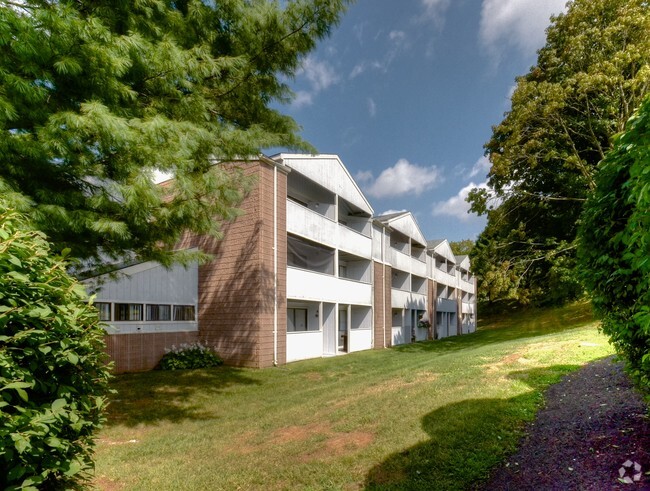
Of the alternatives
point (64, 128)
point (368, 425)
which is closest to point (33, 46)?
point (64, 128)

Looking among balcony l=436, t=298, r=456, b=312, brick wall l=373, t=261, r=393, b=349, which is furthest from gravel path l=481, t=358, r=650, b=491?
balcony l=436, t=298, r=456, b=312

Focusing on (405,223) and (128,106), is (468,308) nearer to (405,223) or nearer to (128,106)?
(405,223)

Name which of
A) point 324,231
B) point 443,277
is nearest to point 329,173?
point 324,231

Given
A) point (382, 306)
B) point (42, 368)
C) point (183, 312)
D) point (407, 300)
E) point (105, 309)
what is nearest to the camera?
point (42, 368)

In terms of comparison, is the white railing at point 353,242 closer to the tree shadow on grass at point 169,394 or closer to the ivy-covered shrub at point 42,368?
the tree shadow on grass at point 169,394

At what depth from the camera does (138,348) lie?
1437 centimetres

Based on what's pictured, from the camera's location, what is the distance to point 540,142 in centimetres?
1802

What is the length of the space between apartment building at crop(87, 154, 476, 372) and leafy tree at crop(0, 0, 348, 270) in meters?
3.60

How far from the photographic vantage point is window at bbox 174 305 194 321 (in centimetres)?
1641

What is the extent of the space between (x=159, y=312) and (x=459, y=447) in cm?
1376

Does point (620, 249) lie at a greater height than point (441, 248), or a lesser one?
lesser

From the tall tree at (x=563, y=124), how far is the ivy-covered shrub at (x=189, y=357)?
47.6ft

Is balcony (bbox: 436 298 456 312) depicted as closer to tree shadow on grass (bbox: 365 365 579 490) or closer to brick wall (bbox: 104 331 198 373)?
brick wall (bbox: 104 331 198 373)

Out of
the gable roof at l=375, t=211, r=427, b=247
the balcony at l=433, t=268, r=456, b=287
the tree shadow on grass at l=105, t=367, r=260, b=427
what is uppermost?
the gable roof at l=375, t=211, r=427, b=247
